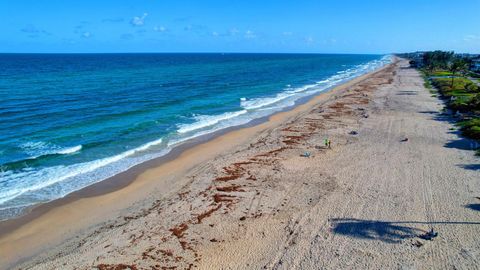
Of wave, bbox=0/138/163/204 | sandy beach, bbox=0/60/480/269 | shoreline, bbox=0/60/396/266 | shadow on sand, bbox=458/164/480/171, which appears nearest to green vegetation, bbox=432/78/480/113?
sandy beach, bbox=0/60/480/269

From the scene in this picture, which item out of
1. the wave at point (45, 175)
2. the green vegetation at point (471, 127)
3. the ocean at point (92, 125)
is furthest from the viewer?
the green vegetation at point (471, 127)

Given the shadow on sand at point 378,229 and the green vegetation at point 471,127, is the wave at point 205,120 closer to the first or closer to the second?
the shadow on sand at point 378,229

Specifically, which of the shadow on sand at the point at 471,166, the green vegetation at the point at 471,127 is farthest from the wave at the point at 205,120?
the green vegetation at the point at 471,127

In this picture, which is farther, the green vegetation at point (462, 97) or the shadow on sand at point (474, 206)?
the green vegetation at point (462, 97)

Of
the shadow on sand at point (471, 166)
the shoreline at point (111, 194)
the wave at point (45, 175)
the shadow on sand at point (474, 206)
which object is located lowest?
the shoreline at point (111, 194)

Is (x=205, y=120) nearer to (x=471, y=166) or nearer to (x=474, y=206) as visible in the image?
(x=471, y=166)

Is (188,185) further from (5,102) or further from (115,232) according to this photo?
(5,102)

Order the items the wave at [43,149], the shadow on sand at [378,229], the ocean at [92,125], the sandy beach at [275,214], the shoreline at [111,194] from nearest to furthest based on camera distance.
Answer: the sandy beach at [275,214]
the shadow on sand at [378,229]
the shoreline at [111,194]
the ocean at [92,125]
the wave at [43,149]
